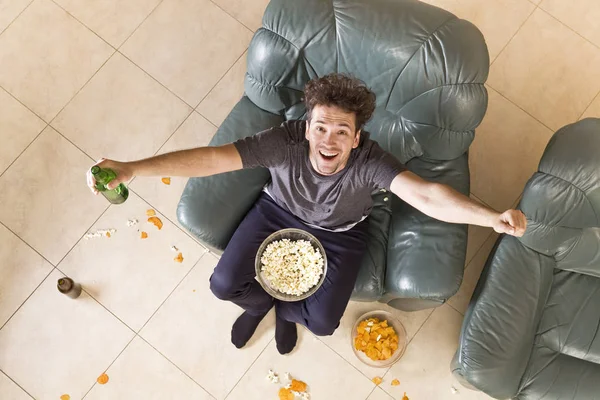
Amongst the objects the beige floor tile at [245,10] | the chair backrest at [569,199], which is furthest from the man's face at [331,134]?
the beige floor tile at [245,10]

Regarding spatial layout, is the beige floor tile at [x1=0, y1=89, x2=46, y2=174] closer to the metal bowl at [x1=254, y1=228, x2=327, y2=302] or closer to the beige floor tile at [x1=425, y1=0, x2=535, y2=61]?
the metal bowl at [x1=254, y1=228, x2=327, y2=302]

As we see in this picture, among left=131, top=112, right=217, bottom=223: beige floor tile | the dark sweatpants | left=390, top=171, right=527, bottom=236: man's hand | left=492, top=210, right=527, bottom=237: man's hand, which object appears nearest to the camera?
left=492, top=210, right=527, bottom=237: man's hand

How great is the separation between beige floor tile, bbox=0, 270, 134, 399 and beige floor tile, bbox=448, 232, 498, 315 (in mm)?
1667

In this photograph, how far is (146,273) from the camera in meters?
2.67

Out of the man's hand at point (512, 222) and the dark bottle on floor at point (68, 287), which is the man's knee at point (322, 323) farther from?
the dark bottle on floor at point (68, 287)

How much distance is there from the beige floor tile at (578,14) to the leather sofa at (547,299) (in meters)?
1.21

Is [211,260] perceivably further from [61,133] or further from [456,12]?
[456,12]

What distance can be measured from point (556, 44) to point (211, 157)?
87.7 inches

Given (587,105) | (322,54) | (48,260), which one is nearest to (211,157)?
(322,54)

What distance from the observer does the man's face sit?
1770mm

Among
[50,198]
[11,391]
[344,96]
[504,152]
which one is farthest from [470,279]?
[11,391]

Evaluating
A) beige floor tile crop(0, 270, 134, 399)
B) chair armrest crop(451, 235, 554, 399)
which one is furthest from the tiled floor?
chair armrest crop(451, 235, 554, 399)

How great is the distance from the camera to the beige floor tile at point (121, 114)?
2.83 metres

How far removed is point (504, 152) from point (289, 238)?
142cm
